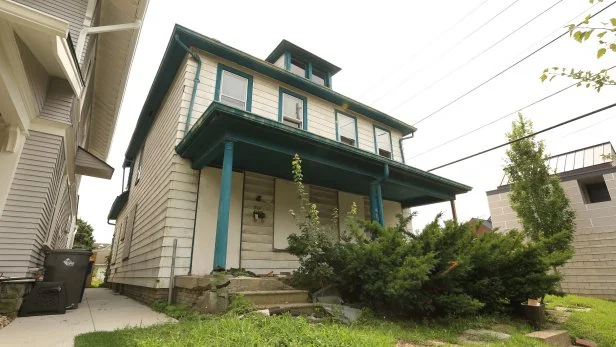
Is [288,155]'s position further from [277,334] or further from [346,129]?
[346,129]

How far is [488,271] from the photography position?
509 centimetres

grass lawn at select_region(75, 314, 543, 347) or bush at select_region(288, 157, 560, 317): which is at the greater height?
bush at select_region(288, 157, 560, 317)

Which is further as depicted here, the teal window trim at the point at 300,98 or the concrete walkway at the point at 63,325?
the teal window trim at the point at 300,98

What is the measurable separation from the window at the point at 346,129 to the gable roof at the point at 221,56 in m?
0.38

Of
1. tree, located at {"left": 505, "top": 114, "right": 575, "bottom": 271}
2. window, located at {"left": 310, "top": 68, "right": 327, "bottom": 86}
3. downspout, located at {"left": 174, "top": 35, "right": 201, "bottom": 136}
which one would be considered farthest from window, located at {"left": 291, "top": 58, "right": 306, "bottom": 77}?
tree, located at {"left": 505, "top": 114, "right": 575, "bottom": 271}

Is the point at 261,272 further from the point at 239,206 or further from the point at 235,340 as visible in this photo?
the point at 235,340

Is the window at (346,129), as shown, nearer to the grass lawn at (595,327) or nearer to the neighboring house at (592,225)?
the grass lawn at (595,327)

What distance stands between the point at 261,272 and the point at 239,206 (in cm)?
148

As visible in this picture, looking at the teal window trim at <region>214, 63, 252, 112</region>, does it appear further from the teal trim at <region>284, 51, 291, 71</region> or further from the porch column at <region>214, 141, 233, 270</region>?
the porch column at <region>214, 141, 233, 270</region>

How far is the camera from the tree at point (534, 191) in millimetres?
10688

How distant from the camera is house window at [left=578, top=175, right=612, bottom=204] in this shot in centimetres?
1131

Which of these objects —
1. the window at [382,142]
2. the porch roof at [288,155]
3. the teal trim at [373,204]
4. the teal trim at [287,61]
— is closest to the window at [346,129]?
the window at [382,142]

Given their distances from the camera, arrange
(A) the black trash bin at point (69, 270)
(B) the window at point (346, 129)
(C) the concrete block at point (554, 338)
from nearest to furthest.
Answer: (C) the concrete block at point (554, 338) → (A) the black trash bin at point (69, 270) → (B) the window at point (346, 129)

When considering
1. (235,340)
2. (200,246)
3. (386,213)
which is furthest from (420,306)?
(386,213)
